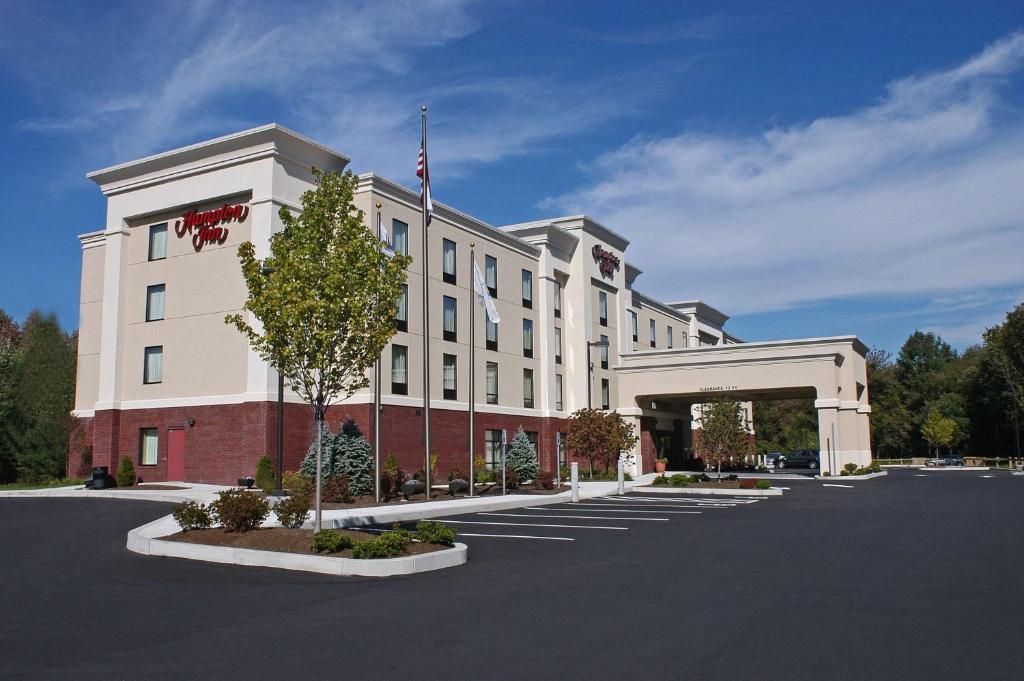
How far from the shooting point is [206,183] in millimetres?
34375

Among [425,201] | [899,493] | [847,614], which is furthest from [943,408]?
[847,614]

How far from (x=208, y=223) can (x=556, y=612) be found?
28.6 meters

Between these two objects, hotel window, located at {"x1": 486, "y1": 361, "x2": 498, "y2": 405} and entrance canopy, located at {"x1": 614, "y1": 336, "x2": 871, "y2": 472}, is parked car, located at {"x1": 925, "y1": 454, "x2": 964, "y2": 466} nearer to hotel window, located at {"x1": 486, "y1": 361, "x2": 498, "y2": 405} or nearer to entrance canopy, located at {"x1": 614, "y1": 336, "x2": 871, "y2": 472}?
entrance canopy, located at {"x1": 614, "y1": 336, "x2": 871, "y2": 472}

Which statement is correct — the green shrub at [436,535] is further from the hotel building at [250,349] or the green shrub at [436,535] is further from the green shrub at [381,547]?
the hotel building at [250,349]

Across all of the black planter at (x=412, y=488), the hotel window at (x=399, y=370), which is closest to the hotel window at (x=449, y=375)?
the hotel window at (x=399, y=370)

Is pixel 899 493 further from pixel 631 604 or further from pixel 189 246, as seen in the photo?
pixel 189 246

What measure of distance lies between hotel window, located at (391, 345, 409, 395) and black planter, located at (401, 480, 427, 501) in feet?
23.3

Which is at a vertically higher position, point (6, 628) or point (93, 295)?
point (93, 295)

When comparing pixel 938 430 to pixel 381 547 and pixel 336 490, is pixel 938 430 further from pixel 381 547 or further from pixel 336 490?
pixel 381 547

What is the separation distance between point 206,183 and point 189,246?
2.70 meters

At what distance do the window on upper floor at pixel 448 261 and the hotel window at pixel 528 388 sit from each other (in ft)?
25.7

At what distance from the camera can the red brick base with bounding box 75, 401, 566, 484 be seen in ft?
104

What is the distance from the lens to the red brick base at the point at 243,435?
104 ft

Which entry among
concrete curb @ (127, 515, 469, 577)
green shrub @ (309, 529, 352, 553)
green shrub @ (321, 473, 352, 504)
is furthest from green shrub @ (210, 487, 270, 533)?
green shrub @ (321, 473, 352, 504)
